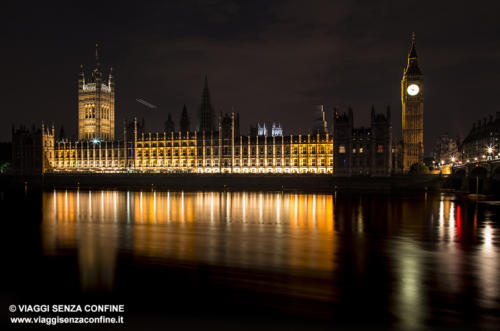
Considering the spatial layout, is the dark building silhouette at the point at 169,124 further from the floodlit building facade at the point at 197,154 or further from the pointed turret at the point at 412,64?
the pointed turret at the point at 412,64

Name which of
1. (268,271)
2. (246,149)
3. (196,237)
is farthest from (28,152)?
(268,271)

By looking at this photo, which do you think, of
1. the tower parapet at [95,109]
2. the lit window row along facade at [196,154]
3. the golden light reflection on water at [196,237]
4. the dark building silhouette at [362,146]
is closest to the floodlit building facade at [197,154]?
the lit window row along facade at [196,154]

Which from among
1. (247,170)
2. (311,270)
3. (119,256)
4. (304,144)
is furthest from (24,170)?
(311,270)

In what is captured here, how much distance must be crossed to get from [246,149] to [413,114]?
154 ft

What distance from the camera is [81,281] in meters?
12.8

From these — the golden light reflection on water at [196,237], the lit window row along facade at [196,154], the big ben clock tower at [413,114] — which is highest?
the big ben clock tower at [413,114]

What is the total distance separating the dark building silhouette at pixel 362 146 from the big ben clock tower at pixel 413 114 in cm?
2429

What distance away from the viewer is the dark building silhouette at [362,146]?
2960 inches

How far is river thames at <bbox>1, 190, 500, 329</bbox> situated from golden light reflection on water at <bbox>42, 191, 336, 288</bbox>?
9 cm

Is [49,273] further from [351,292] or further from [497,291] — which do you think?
[497,291]

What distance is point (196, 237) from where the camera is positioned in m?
20.8

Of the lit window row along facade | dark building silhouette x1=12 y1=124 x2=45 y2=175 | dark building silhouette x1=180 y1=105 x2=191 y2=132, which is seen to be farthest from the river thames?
dark building silhouette x1=180 y1=105 x2=191 y2=132

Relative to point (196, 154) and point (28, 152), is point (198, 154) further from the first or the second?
point (28, 152)

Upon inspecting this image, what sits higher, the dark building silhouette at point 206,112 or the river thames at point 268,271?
the dark building silhouette at point 206,112
